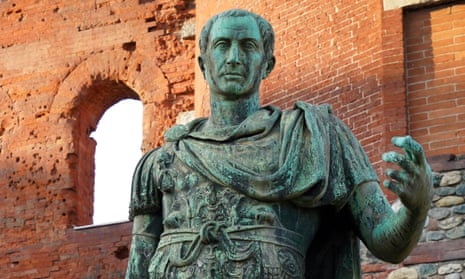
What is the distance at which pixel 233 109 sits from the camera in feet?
20.5

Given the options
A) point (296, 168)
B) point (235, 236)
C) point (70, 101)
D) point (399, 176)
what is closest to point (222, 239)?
point (235, 236)

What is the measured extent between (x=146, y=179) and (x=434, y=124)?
9.82 m

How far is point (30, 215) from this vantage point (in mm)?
21281

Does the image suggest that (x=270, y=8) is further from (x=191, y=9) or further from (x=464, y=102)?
(x=191, y=9)

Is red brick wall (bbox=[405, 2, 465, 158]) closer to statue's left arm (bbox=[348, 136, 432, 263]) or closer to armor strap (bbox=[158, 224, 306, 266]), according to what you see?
statue's left arm (bbox=[348, 136, 432, 263])

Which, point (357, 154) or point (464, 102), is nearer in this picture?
point (357, 154)

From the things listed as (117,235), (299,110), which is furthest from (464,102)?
(299,110)

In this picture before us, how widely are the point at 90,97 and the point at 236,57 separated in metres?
16.1

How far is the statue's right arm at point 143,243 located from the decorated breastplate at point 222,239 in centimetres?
15

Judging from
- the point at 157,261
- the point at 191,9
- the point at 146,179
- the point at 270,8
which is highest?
the point at 191,9

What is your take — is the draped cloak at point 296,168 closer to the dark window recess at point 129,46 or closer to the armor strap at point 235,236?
the armor strap at point 235,236

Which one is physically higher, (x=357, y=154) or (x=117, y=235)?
(x=117, y=235)

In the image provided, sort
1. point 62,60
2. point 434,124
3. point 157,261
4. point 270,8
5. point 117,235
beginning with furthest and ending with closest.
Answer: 1. point 62,60
2. point 117,235
3. point 270,8
4. point 434,124
5. point 157,261

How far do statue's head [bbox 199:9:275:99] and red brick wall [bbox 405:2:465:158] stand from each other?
9.53 m
